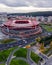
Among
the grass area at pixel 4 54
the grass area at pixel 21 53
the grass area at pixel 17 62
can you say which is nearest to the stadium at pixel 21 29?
the grass area at pixel 21 53

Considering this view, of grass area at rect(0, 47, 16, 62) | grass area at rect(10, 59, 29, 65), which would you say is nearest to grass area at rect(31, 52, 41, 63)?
grass area at rect(10, 59, 29, 65)

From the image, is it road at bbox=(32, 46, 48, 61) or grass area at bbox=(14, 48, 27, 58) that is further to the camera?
grass area at bbox=(14, 48, 27, 58)

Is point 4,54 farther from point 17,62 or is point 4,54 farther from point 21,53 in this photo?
point 17,62

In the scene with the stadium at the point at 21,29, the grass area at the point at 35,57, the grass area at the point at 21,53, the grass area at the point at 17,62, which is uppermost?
the grass area at the point at 21,53

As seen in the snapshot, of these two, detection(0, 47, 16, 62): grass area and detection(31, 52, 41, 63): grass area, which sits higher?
detection(0, 47, 16, 62): grass area

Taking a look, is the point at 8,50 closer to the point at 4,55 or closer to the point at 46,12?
the point at 4,55

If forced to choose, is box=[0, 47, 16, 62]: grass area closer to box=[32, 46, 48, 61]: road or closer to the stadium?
box=[32, 46, 48, 61]: road

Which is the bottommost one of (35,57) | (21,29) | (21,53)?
(21,29)

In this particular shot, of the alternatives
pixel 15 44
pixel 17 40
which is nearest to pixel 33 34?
pixel 17 40

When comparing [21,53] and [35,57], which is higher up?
[21,53]

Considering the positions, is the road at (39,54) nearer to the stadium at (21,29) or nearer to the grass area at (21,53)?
the grass area at (21,53)

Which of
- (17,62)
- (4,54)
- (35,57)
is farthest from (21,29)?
(17,62)
